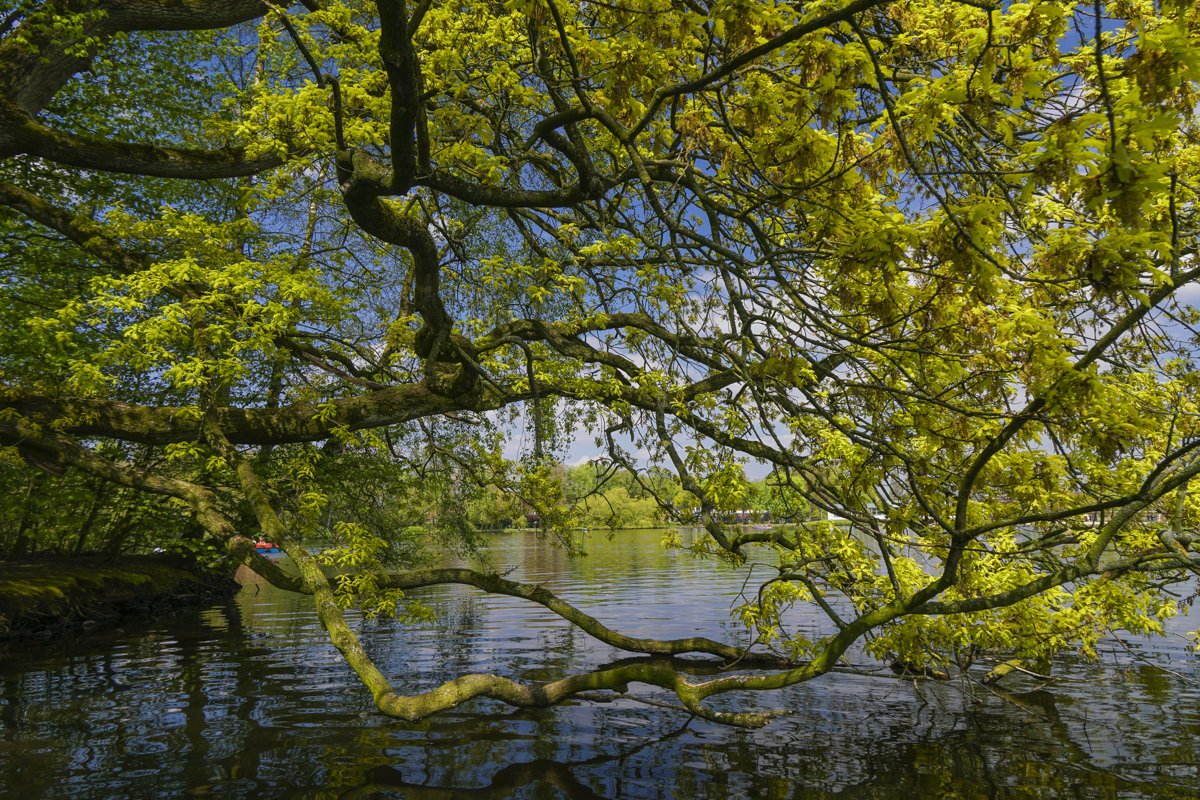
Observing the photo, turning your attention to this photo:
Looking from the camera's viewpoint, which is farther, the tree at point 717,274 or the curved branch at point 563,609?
the curved branch at point 563,609

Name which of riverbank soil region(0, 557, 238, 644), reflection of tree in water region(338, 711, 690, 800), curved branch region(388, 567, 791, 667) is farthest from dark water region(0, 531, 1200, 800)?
riverbank soil region(0, 557, 238, 644)

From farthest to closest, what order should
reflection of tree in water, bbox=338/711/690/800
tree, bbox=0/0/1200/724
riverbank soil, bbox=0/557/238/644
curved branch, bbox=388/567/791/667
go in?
riverbank soil, bbox=0/557/238/644 → curved branch, bbox=388/567/791/667 → reflection of tree in water, bbox=338/711/690/800 → tree, bbox=0/0/1200/724

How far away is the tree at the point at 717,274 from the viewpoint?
11.6 feet

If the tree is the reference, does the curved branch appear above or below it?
below

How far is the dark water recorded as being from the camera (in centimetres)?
589

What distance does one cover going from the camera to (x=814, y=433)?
21.6 feet

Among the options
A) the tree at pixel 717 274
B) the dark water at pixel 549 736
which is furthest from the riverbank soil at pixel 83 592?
the tree at pixel 717 274

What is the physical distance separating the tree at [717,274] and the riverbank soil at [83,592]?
10.6 ft

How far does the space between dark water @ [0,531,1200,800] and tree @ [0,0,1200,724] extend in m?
0.70

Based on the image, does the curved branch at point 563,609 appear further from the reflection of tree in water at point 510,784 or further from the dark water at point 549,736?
the reflection of tree in water at point 510,784

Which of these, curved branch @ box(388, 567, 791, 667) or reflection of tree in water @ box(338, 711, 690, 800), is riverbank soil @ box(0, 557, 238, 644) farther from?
reflection of tree in water @ box(338, 711, 690, 800)

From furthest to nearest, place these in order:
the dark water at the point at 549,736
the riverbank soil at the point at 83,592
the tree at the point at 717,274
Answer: the riverbank soil at the point at 83,592 < the dark water at the point at 549,736 < the tree at the point at 717,274

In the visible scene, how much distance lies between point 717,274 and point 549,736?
507cm

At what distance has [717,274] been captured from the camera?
6375mm
